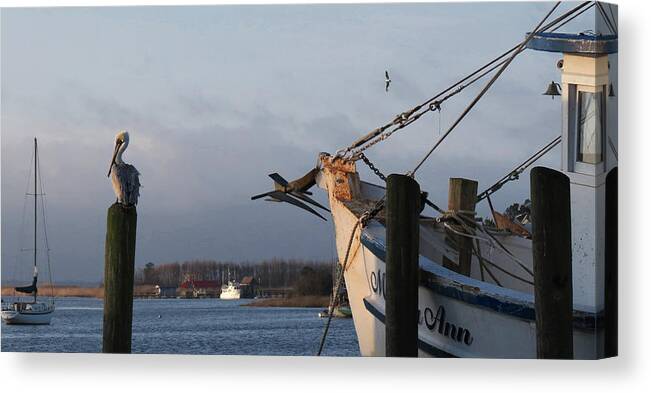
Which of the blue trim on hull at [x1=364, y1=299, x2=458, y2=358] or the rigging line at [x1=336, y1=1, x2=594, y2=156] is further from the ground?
the rigging line at [x1=336, y1=1, x2=594, y2=156]

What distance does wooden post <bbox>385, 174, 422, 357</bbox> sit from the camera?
11.9 metres

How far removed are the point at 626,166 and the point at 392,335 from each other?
2.10 metres

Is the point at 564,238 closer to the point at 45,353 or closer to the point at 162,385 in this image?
the point at 162,385

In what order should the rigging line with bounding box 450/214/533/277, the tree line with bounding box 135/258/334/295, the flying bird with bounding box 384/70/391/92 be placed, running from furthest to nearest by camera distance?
the rigging line with bounding box 450/214/533/277
the tree line with bounding box 135/258/334/295
the flying bird with bounding box 384/70/391/92

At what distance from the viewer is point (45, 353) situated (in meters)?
12.6

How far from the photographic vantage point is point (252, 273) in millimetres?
12766

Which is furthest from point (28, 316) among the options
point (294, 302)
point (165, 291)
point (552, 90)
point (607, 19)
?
point (607, 19)

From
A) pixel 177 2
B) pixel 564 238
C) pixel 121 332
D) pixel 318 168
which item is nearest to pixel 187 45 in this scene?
pixel 177 2

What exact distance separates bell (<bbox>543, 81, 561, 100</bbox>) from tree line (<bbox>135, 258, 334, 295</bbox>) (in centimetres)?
228

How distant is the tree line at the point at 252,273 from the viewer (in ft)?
41.7

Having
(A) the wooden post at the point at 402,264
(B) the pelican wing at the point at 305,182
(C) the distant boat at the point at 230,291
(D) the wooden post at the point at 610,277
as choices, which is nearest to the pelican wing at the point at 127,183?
(C) the distant boat at the point at 230,291

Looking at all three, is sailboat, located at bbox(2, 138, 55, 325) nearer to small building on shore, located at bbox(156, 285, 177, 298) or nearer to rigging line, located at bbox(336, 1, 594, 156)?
small building on shore, located at bbox(156, 285, 177, 298)

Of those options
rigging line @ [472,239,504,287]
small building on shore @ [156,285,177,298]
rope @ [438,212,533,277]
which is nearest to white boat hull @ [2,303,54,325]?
small building on shore @ [156,285,177,298]

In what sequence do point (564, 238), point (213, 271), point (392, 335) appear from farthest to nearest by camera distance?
point (213, 271), point (392, 335), point (564, 238)
